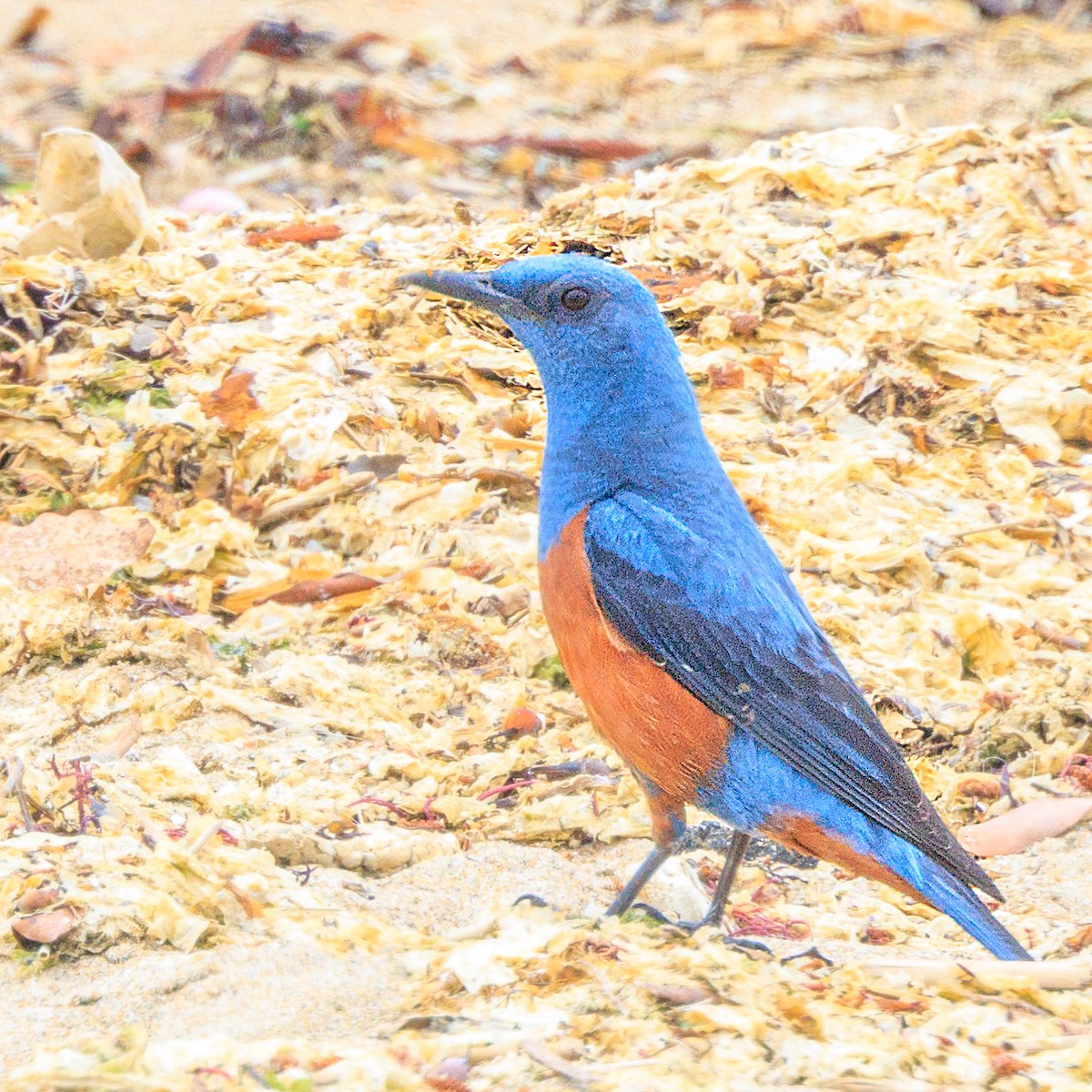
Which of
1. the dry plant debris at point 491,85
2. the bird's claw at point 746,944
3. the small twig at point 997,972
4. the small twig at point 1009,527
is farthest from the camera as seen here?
the dry plant debris at point 491,85

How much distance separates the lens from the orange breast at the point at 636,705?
10.2 feet

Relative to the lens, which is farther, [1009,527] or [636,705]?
[1009,527]

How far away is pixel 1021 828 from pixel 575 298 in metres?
1.45

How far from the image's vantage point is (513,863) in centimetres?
335

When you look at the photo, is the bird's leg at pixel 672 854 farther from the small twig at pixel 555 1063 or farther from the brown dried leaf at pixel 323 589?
the brown dried leaf at pixel 323 589

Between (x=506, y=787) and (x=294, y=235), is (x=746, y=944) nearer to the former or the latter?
(x=506, y=787)

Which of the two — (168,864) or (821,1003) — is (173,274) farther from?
(821,1003)

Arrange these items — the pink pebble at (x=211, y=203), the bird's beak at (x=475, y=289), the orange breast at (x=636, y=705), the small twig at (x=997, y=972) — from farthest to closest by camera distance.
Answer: the pink pebble at (x=211, y=203) < the bird's beak at (x=475, y=289) < the orange breast at (x=636, y=705) < the small twig at (x=997, y=972)

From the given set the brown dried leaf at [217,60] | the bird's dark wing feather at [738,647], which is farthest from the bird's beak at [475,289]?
the brown dried leaf at [217,60]

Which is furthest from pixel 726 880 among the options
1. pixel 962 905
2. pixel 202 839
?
pixel 202 839

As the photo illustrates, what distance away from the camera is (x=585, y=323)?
336 cm

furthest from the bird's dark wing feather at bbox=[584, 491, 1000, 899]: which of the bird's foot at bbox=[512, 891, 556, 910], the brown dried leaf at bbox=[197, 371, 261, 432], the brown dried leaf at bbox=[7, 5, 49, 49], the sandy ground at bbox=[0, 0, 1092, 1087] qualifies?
the brown dried leaf at bbox=[7, 5, 49, 49]

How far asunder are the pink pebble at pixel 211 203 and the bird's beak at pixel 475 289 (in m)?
3.72

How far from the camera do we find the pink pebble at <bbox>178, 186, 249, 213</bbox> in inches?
282
